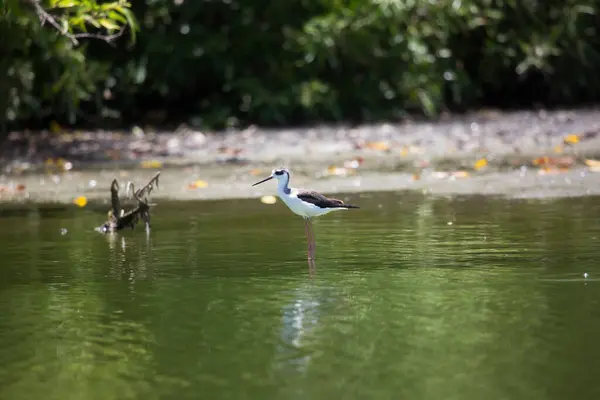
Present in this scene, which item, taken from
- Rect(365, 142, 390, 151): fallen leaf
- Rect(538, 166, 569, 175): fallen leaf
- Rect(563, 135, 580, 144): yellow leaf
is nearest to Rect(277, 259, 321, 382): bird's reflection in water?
Rect(538, 166, 569, 175): fallen leaf

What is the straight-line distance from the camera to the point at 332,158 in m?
16.8

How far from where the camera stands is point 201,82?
70.2ft

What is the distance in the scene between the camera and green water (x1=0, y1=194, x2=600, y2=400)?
574 cm

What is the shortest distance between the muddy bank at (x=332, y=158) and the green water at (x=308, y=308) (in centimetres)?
226

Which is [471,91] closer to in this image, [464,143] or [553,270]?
[464,143]

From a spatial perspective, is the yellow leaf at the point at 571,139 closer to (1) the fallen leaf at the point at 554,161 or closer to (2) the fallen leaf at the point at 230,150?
(1) the fallen leaf at the point at 554,161

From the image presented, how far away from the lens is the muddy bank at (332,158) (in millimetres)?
13852

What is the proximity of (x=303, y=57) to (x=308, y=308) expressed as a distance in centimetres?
1365

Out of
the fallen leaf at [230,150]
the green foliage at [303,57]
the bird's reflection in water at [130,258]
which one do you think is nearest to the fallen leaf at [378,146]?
the fallen leaf at [230,150]

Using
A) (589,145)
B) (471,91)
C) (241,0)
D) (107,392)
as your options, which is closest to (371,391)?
(107,392)

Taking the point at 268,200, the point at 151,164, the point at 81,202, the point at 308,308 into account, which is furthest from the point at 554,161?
the point at 308,308

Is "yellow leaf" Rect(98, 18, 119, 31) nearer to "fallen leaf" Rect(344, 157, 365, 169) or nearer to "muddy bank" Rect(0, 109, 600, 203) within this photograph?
"muddy bank" Rect(0, 109, 600, 203)

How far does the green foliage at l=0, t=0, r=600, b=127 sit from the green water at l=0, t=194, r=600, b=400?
9.02m

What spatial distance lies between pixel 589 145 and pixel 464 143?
5.75ft
